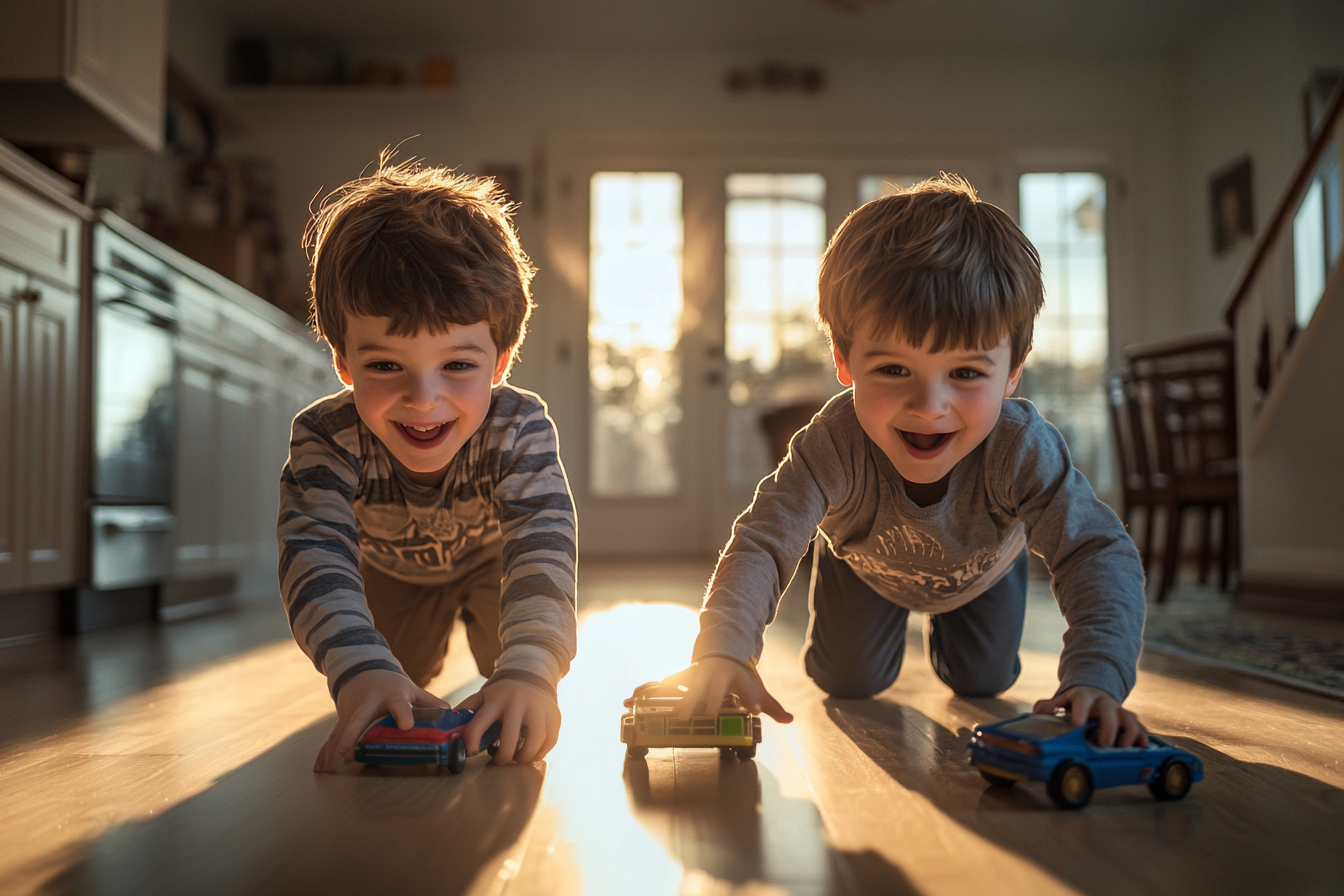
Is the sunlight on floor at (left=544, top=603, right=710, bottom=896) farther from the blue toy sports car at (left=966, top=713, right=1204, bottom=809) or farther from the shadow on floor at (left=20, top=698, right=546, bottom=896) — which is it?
the blue toy sports car at (left=966, top=713, right=1204, bottom=809)

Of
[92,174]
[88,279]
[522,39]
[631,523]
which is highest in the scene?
[522,39]

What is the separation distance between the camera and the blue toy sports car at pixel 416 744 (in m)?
0.91

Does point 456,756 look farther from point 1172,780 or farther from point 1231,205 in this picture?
point 1231,205

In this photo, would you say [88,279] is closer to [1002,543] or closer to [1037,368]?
[1002,543]

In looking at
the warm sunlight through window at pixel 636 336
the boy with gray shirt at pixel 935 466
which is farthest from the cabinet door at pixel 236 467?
the boy with gray shirt at pixel 935 466

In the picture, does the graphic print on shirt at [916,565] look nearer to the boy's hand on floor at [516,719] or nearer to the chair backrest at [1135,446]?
the boy's hand on floor at [516,719]

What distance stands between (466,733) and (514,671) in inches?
3.3

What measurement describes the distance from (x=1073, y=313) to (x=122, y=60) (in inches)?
196

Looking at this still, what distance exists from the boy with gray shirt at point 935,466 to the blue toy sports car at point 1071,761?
20mm

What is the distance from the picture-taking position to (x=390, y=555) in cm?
139

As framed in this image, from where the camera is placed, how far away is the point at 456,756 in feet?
3.05

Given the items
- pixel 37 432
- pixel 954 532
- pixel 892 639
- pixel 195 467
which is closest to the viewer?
pixel 954 532

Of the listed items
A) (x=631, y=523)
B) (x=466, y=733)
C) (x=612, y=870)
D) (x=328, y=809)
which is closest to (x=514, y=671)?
(x=466, y=733)

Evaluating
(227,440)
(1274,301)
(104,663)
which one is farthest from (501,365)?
(1274,301)
